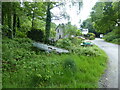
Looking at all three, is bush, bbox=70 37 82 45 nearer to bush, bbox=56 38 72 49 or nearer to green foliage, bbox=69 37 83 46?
green foliage, bbox=69 37 83 46

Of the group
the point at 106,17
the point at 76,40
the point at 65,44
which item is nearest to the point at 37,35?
the point at 65,44

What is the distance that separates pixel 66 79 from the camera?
181cm

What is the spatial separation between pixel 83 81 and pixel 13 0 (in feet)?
10.5

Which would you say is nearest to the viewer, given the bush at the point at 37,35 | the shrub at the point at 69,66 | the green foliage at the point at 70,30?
the shrub at the point at 69,66

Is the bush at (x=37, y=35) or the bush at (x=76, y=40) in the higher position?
the bush at (x=37, y=35)

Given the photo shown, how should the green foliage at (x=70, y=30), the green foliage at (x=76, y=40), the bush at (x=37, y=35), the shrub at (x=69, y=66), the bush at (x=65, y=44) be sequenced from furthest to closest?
1. the bush at (x=37, y=35)
2. the green foliage at (x=76, y=40)
3. the green foliage at (x=70, y=30)
4. the bush at (x=65, y=44)
5. the shrub at (x=69, y=66)

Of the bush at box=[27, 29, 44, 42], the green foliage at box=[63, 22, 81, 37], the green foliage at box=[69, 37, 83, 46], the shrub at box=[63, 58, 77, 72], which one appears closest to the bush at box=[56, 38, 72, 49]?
the green foliage at box=[69, 37, 83, 46]

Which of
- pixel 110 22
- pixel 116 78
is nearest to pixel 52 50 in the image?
pixel 116 78

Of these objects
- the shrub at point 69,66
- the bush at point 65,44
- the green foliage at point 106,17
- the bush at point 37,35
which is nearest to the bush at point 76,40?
the bush at point 65,44

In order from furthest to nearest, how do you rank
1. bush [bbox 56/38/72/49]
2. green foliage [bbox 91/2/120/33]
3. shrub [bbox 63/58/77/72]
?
bush [bbox 56/38/72/49] → green foliage [bbox 91/2/120/33] → shrub [bbox 63/58/77/72]

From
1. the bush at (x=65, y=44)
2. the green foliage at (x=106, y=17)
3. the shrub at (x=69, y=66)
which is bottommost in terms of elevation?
the shrub at (x=69, y=66)

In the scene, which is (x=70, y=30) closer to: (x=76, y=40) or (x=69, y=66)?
(x=76, y=40)

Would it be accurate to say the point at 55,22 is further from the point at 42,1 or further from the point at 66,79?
the point at 66,79

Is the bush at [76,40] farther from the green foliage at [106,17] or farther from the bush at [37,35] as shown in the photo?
the bush at [37,35]
